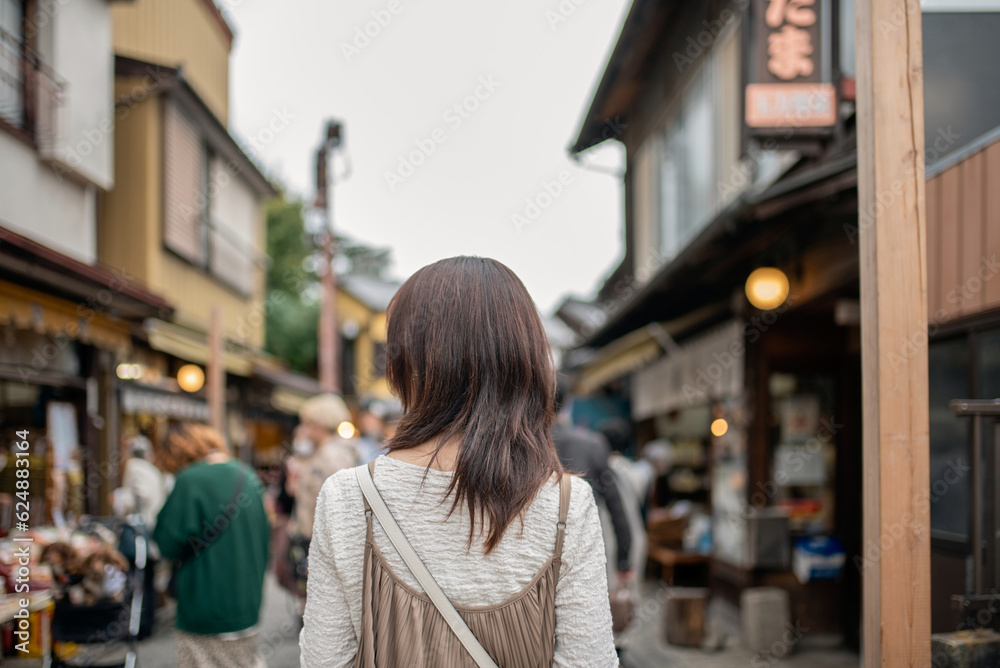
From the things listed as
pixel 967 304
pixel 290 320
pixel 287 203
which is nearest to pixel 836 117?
pixel 967 304

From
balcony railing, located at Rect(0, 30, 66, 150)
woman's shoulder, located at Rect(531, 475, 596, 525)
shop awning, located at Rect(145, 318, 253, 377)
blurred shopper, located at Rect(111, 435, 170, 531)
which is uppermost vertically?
balcony railing, located at Rect(0, 30, 66, 150)

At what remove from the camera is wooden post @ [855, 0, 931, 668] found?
2.21 metres

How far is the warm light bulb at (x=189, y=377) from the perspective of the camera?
36.8 ft

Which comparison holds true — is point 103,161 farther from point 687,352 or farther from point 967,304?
point 967,304

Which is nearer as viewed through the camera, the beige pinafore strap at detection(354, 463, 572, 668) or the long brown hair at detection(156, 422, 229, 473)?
the beige pinafore strap at detection(354, 463, 572, 668)

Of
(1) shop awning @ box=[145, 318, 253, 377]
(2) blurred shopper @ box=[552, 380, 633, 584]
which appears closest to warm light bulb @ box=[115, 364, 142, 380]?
(1) shop awning @ box=[145, 318, 253, 377]

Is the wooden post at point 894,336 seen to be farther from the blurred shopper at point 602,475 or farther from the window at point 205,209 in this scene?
the window at point 205,209

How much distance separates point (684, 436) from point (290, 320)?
20634 mm

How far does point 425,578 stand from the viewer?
1599 millimetres

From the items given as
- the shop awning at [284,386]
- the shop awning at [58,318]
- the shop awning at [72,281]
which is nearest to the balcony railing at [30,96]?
the shop awning at [72,281]

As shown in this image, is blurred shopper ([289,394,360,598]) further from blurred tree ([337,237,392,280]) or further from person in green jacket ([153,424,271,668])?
blurred tree ([337,237,392,280])

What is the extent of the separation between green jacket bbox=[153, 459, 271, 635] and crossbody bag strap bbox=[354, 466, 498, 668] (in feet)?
9.89

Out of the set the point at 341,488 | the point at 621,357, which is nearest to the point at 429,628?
Result: the point at 341,488

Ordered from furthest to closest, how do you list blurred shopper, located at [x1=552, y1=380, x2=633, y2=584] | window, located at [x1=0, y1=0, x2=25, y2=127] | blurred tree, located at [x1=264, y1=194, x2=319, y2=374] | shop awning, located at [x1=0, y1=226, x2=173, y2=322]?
blurred tree, located at [x1=264, y1=194, x2=319, y2=374] < window, located at [x1=0, y1=0, x2=25, y2=127] < shop awning, located at [x1=0, y1=226, x2=173, y2=322] < blurred shopper, located at [x1=552, y1=380, x2=633, y2=584]
